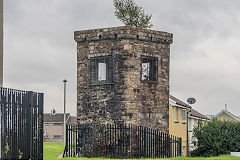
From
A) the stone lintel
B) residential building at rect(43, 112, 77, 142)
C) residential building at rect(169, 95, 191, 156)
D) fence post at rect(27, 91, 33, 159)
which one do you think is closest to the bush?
residential building at rect(169, 95, 191, 156)

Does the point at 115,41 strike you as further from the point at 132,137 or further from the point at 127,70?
the point at 132,137

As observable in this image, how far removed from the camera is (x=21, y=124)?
15.8 metres

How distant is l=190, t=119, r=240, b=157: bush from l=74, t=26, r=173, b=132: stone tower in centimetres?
498

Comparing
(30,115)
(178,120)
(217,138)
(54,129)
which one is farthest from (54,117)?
(30,115)

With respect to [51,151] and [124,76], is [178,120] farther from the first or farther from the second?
[51,151]

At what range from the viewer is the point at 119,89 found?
82.5 feet

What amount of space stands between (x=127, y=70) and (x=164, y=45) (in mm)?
3053

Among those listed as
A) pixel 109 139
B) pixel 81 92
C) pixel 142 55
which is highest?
pixel 142 55

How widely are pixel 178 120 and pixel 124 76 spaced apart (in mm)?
11959

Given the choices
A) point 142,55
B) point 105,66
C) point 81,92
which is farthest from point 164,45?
point 81,92

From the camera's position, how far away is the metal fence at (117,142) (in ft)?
79.9

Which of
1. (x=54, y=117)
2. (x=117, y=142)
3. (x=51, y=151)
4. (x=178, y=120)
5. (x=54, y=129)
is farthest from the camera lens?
(x=54, y=117)

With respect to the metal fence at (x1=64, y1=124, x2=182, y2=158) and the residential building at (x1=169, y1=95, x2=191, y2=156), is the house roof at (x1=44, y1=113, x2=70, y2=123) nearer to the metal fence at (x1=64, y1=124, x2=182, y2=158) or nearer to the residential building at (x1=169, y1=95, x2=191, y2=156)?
the residential building at (x1=169, y1=95, x2=191, y2=156)

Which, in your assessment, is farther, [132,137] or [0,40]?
[132,137]
